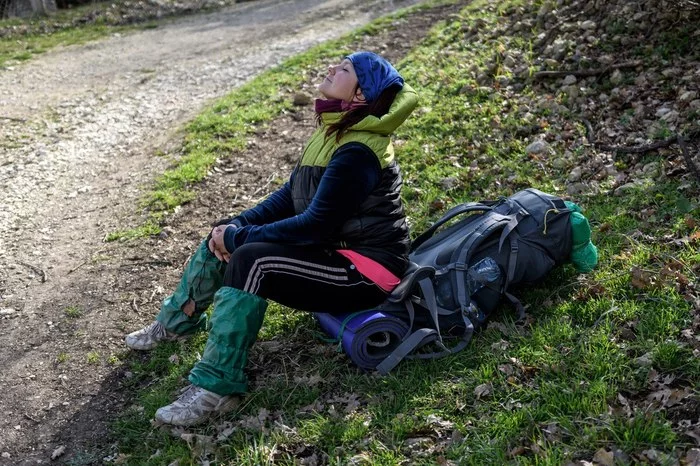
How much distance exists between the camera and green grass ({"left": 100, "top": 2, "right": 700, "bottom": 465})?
11.3 ft

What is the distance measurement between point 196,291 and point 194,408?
32.3 inches

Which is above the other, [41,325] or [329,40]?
[329,40]

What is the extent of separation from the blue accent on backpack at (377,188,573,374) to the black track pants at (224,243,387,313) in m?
0.23

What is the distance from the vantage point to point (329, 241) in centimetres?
412

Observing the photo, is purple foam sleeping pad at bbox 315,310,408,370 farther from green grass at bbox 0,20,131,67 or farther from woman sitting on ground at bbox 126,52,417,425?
green grass at bbox 0,20,131,67

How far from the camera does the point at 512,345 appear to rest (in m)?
4.12

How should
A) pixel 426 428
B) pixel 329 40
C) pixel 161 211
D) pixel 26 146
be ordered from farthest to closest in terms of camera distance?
pixel 329 40
pixel 26 146
pixel 161 211
pixel 426 428

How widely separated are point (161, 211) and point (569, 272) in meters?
3.69

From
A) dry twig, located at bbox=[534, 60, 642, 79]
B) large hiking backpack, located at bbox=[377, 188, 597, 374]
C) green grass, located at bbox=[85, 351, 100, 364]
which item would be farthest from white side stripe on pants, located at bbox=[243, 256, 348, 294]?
dry twig, located at bbox=[534, 60, 642, 79]

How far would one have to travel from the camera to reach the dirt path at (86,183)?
14.8 feet

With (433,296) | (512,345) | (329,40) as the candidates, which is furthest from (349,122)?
(329,40)

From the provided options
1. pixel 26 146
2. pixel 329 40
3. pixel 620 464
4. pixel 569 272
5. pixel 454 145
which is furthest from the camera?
pixel 329 40

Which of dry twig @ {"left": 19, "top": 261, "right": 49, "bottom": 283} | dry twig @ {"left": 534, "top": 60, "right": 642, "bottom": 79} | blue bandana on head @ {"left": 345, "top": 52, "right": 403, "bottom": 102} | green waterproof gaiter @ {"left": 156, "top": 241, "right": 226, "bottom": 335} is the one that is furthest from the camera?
dry twig @ {"left": 534, "top": 60, "right": 642, "bottom": 79}

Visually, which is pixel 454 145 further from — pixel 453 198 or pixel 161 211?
pixel 161 211
